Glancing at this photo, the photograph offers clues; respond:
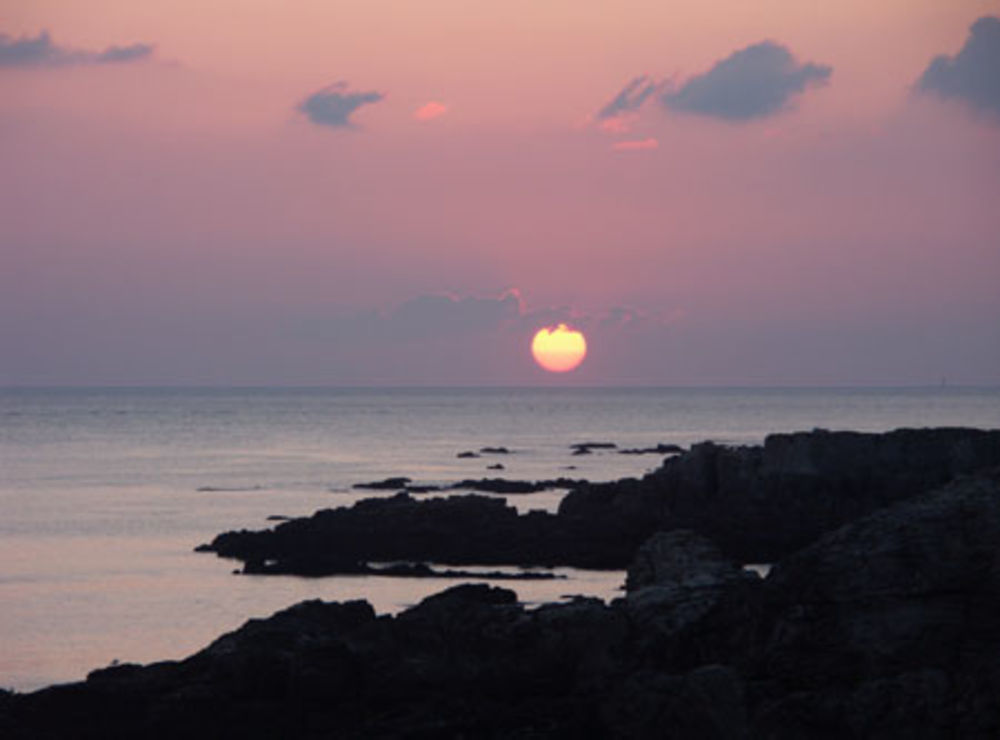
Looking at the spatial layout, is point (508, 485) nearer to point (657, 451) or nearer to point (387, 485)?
point (387, 485)

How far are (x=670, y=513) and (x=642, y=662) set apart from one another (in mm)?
35417

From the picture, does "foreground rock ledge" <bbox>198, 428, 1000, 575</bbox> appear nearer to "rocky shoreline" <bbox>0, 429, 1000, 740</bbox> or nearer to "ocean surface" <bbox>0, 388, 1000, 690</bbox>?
"ocean surface" <bbox>0, 388, 1000, 690</bbox>

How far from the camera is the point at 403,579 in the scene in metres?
50.3

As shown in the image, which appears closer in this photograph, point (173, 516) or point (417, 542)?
point (417, 542)

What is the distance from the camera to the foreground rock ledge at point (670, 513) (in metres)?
55.5

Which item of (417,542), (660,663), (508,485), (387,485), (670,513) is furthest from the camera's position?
(387,485)

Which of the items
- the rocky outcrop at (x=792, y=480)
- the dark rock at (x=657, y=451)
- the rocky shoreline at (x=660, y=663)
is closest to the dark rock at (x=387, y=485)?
the rocky outcrop at (x=792, y=480)

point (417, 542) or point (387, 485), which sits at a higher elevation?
point (387, 485)

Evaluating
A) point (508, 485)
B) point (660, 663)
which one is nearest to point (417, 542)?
point (508, 485)

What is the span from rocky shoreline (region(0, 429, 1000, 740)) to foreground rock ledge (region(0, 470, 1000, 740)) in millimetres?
31

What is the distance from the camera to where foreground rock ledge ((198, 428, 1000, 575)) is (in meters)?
55.5

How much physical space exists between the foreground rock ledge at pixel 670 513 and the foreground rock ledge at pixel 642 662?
23776mm

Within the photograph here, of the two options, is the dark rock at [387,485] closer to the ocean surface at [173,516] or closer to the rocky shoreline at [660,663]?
the ocean surface at [173,516]

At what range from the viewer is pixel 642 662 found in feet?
88.9
